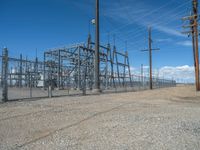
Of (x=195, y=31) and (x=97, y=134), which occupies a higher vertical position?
(x=195, y=31)

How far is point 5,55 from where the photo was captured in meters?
14.2

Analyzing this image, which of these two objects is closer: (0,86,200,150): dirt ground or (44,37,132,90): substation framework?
(0,86,200,150): dirt ground

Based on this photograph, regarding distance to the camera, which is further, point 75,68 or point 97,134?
point 75,68

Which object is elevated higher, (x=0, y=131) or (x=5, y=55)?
(x=5, y=55)

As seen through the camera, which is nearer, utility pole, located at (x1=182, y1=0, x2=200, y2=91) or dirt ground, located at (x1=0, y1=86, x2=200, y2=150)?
dirt ground, located at (x1=0, y1=86, x2=200, y2=150)

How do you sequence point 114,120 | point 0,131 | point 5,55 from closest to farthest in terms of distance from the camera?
point 0,131 < point 114,120 < point 5,55

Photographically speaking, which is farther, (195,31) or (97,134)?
(195,31)

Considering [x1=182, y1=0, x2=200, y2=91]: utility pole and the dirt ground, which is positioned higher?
[x1=182, y1=0, x2=200, y2=91]: utility pole

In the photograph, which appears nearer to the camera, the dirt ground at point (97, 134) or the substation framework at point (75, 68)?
the dirt ground at point (97, 134)

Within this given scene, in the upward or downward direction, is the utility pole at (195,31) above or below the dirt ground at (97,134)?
above

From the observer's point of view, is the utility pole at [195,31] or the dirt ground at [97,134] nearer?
the dirt ground at [97,134]

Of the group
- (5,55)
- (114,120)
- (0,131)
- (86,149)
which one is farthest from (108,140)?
(5,55)

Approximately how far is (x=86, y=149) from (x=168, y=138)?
1.91 meters

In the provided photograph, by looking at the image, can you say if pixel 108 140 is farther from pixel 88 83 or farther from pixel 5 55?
pixel 88 83
